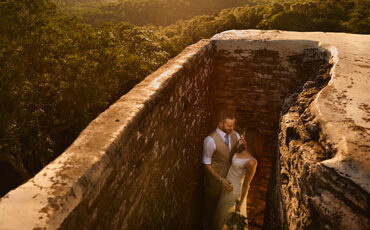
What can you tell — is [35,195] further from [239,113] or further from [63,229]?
[239,113]

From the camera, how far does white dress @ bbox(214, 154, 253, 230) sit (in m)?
4.07

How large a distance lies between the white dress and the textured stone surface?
0.53 meters

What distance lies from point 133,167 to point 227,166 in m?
2.38

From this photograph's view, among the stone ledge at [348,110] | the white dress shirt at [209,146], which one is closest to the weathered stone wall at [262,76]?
the stone ledge at [348,110]

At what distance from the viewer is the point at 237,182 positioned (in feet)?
13.8

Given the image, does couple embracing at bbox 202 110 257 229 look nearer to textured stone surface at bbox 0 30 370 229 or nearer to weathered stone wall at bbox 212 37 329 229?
textured stone surface at bbox 0 30 370 229

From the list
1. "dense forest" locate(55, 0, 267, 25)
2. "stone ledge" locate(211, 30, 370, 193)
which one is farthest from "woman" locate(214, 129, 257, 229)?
"dense forest" locate(55, 0, 267, 25)

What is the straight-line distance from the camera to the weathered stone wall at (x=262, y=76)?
14.1 feet

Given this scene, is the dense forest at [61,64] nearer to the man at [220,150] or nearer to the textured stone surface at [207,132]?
the textured stone surface at [207,132]

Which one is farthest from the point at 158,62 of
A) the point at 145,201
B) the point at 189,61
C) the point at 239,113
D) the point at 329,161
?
the point at 329,161

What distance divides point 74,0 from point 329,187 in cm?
5307

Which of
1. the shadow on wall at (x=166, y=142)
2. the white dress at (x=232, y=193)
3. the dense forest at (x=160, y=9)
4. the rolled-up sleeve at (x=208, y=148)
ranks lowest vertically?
the white dress at (x=232, y=193)

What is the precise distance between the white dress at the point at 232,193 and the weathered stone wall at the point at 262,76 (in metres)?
1.21

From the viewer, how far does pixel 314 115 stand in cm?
228
